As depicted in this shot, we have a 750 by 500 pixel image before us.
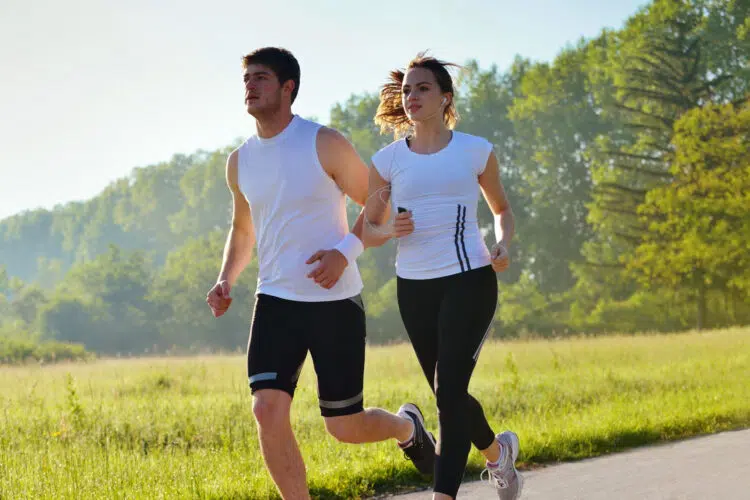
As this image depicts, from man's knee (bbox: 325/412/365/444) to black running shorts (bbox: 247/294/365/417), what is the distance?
17 centimetres

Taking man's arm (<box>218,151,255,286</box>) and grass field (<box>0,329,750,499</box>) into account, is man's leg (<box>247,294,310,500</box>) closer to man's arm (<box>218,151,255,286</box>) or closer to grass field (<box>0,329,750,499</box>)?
man's arm (<box>218,151,255,286</box>)

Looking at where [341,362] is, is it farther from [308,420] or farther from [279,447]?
[308,420]

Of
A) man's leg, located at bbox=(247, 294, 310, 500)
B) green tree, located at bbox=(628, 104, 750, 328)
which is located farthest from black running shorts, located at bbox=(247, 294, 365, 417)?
green tree, located at bbox=(628, 104, 750, 328)

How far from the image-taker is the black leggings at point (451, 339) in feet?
17.0

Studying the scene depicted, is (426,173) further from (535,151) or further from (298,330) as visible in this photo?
(535,151)

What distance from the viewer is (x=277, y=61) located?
5285mm

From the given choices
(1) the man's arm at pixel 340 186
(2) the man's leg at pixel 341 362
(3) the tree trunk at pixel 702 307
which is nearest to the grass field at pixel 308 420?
(2) the man's leg at pixel 341 362

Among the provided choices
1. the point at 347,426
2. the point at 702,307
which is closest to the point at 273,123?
the point at 347,426

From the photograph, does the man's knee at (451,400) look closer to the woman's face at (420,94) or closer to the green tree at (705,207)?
the woman's face at (420,94)

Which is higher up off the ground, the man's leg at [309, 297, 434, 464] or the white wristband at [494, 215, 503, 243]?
the white wristband at [494, 215, 503, 243]

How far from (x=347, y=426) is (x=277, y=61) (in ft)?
6.07

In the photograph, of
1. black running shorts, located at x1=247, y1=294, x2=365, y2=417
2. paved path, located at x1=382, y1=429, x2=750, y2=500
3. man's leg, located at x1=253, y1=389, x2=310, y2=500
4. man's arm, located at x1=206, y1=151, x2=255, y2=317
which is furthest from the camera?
paved path, located at x1=382, y1=429, x2=750, y2=500

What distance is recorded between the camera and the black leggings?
17.0 feet

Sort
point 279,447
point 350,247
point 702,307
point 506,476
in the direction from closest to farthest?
1. point 279,447
2. point 350,247
3. point 506,476
4. point 702,307
